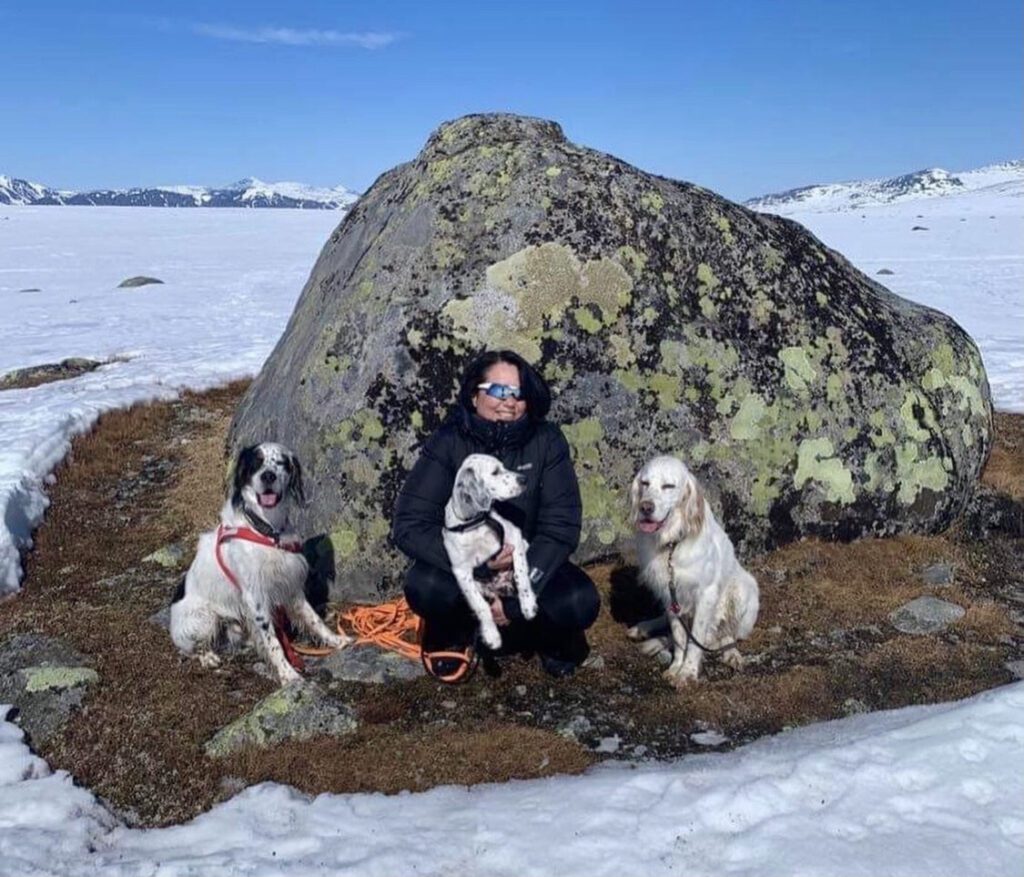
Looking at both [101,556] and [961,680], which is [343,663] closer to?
[101,556]

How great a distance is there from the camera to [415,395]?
23.2 ft

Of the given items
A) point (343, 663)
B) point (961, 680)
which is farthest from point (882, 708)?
point (343, 663)

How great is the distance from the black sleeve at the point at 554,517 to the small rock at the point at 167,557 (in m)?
3.84

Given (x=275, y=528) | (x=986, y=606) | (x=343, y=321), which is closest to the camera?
(x=275, y=528)

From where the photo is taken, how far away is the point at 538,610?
575cm

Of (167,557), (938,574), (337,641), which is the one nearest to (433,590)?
(337,641)

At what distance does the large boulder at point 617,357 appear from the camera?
7.11 m

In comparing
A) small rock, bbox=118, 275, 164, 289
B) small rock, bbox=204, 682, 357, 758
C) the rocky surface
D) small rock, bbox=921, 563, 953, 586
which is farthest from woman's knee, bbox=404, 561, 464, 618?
small rock, bbox=118, 275, 164, 289

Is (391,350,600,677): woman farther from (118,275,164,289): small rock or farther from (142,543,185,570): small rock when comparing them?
(118,275,164,289): small rock

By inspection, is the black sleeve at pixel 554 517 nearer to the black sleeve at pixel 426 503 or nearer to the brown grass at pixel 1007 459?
the black sleeve at pixel 426 503

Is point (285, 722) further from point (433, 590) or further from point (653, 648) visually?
point (653, 648)

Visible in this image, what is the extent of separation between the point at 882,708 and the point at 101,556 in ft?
22.3

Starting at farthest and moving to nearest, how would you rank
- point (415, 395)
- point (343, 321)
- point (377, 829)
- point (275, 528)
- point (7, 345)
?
point (7, 345) → point (343, 321) → point (415, 395) → point (275, 528) → point (377, 829)

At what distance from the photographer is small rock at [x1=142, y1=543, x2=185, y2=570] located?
7.79m
